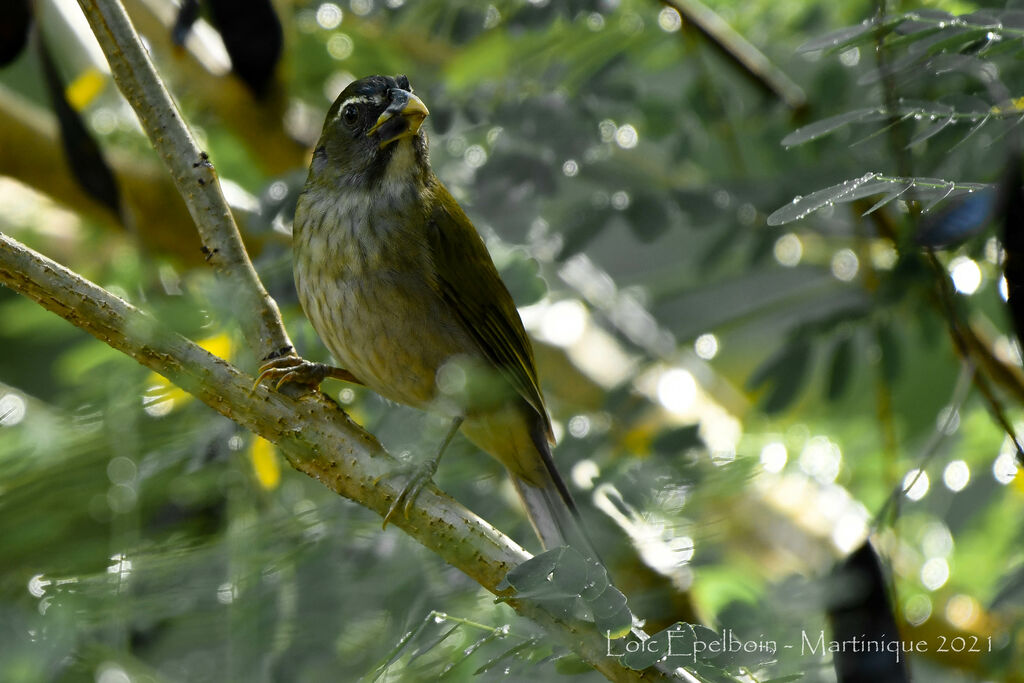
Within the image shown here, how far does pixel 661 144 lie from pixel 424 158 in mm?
1014

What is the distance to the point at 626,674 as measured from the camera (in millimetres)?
1424

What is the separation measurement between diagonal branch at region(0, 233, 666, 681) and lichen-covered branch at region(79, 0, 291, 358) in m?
0.21

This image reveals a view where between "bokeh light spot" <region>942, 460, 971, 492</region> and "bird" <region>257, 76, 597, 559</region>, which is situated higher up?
"bird" <region>257, 76, 597, 559</region>

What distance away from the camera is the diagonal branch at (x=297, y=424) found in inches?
61.5

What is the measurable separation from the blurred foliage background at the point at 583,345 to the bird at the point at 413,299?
0.32 feet

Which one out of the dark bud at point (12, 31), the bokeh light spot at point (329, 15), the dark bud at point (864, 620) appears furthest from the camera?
the bokeh light spot at point (329, 15)

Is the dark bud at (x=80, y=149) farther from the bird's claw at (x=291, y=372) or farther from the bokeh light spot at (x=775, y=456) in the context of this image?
the bokeh light spot at (x=775, y=456)

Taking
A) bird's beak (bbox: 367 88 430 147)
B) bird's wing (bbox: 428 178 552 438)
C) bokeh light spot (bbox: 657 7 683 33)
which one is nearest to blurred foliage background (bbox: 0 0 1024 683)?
bokeh light spot (bbox: 657 7 683 33)

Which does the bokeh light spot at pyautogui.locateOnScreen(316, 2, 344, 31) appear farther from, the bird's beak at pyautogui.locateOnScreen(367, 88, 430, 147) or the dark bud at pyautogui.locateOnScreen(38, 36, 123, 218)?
the dark bud at pyautogui.locateOnScreen(38, 36, 123, 218)

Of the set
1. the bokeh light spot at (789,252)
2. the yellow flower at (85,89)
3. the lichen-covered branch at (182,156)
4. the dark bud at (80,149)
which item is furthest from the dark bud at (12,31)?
the bokeh light spot at (789,252)

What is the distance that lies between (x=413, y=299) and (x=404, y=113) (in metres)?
0.41

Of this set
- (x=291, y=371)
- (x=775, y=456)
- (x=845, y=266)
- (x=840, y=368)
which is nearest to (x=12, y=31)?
(x=291, y=371)

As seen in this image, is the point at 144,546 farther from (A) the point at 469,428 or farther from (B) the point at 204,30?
(B) the point at 204,30

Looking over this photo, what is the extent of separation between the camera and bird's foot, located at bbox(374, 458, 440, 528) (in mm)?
1635
